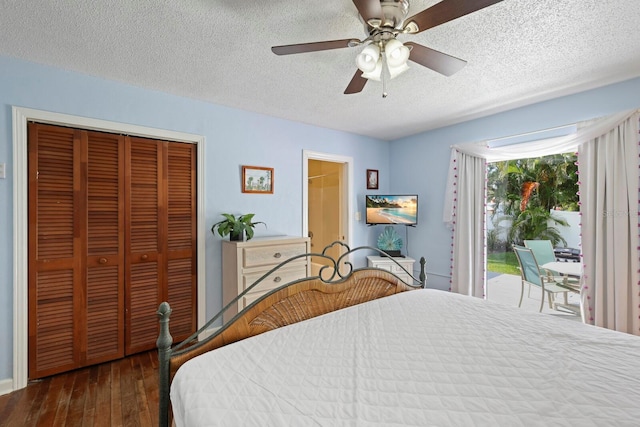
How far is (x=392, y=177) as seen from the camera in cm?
467

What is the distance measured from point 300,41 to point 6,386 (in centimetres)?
322

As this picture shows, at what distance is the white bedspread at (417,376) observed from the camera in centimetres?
88

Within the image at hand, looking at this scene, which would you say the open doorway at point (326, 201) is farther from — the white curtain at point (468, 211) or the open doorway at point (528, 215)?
the open doorway at point (528, 215)

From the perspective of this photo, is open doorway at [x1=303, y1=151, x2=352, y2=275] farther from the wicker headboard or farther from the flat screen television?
the wicker headboard

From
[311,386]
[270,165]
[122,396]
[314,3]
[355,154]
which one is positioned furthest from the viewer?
[355,154]

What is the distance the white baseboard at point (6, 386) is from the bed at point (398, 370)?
1.89m

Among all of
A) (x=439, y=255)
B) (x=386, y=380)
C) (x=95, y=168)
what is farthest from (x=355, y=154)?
(x=386, y=380)

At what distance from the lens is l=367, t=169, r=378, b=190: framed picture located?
175 inches

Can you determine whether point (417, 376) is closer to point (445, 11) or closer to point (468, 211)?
point (445, 11)

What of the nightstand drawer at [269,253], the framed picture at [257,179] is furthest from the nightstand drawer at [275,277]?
the framed picture at [257,179]

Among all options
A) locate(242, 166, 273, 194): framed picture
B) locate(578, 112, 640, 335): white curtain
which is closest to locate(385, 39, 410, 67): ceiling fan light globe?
locate(242, 166, 273, 194): framed picture

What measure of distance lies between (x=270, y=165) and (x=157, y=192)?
4.03 ft

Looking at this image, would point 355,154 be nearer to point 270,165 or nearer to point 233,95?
point 270,165

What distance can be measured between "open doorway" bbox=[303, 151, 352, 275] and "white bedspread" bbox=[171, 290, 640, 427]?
7.93ft
